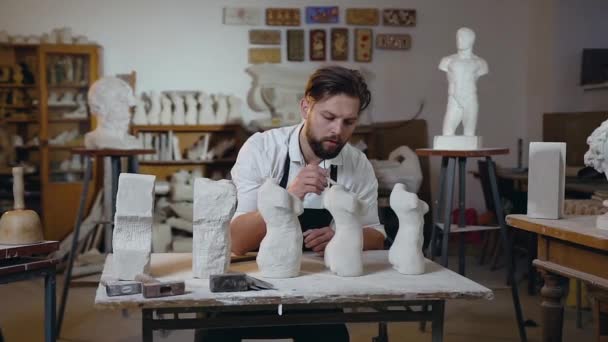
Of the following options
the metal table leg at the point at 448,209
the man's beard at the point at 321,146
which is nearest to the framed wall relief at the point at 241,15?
the metal table leg at the point at 448,209

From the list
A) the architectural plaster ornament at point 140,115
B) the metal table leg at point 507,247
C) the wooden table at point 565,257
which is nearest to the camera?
the wooden table at point 565,257

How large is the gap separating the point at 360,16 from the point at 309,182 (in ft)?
15.4

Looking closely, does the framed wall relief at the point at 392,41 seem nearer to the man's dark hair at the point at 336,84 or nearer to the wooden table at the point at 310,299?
the man's dark hair at the point at 336,84

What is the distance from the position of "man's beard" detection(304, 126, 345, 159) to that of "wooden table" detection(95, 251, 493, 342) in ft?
2.22

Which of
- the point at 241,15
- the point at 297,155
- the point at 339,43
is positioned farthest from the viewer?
the point at 339,43

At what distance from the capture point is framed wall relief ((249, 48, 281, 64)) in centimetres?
661

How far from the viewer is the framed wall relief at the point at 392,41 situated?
675 centimetres

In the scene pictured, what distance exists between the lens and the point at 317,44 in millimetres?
6688

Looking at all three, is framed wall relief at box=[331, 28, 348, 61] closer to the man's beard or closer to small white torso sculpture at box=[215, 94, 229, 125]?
small white torso sculpture at box=[215, 94, 229, 125]

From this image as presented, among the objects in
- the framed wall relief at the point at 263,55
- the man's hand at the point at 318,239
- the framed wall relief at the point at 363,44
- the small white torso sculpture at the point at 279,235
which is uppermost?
the framed wall relief at the point at 363,44

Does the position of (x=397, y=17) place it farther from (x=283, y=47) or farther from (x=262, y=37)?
(x=262, y=37)

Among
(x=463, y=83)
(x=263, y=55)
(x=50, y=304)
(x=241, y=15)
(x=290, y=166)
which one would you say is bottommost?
(x=50, y=304)

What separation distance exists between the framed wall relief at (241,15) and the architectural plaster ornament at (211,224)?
486cm

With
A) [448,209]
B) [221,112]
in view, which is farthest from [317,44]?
[448,209]
